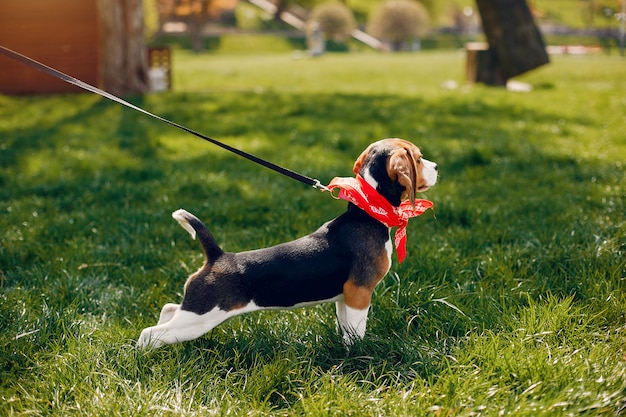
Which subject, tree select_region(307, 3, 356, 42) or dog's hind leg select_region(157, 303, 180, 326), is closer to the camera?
dog's hind leg select_region(157, 303, 180, 326)

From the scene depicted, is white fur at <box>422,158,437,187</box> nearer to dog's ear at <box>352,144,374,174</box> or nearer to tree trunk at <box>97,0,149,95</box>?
dog's ear at <box>352,144,374,174</box>

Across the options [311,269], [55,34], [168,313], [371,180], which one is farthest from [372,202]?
[55,34]

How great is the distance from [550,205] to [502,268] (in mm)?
1606

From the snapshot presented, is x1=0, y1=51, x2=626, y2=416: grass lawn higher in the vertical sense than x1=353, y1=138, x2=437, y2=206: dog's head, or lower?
lower

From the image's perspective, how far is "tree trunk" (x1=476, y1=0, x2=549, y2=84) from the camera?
12539 millimetres

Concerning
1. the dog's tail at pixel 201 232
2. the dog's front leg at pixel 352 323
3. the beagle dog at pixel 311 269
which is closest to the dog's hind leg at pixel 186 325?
the beagle dog at pixel 311 269

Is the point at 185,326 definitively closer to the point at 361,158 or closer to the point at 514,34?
the point at 361,158

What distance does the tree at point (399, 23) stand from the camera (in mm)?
62406

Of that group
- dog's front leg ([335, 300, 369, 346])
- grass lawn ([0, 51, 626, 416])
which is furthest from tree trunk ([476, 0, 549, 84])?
dog's front leg ([335, 300, 369, 346])

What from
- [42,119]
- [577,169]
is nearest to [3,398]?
[577,169]

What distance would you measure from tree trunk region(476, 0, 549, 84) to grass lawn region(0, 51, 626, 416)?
4.40 meters

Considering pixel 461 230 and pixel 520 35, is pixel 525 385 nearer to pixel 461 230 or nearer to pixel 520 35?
pixel 461 230

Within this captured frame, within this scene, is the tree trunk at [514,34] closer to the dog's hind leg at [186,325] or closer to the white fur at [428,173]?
the white fur at [428,173]

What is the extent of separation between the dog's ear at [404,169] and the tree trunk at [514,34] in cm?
1094
